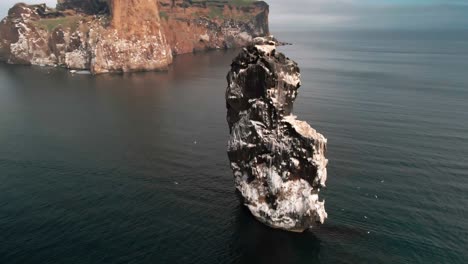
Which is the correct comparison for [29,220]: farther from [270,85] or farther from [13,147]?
[270,85]

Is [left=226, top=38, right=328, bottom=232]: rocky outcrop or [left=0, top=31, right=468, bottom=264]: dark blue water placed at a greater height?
[left=226, top=38, right=328, bottom=232]: rocky outcrop

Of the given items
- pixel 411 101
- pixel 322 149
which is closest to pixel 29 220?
pixel 322 149

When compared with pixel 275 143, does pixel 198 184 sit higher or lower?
lower

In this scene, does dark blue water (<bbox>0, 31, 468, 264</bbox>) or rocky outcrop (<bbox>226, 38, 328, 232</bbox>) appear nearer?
dark blue water (<bbox>0, 31, 468, 264</bbox>)

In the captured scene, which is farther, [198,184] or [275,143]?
[198,184]
